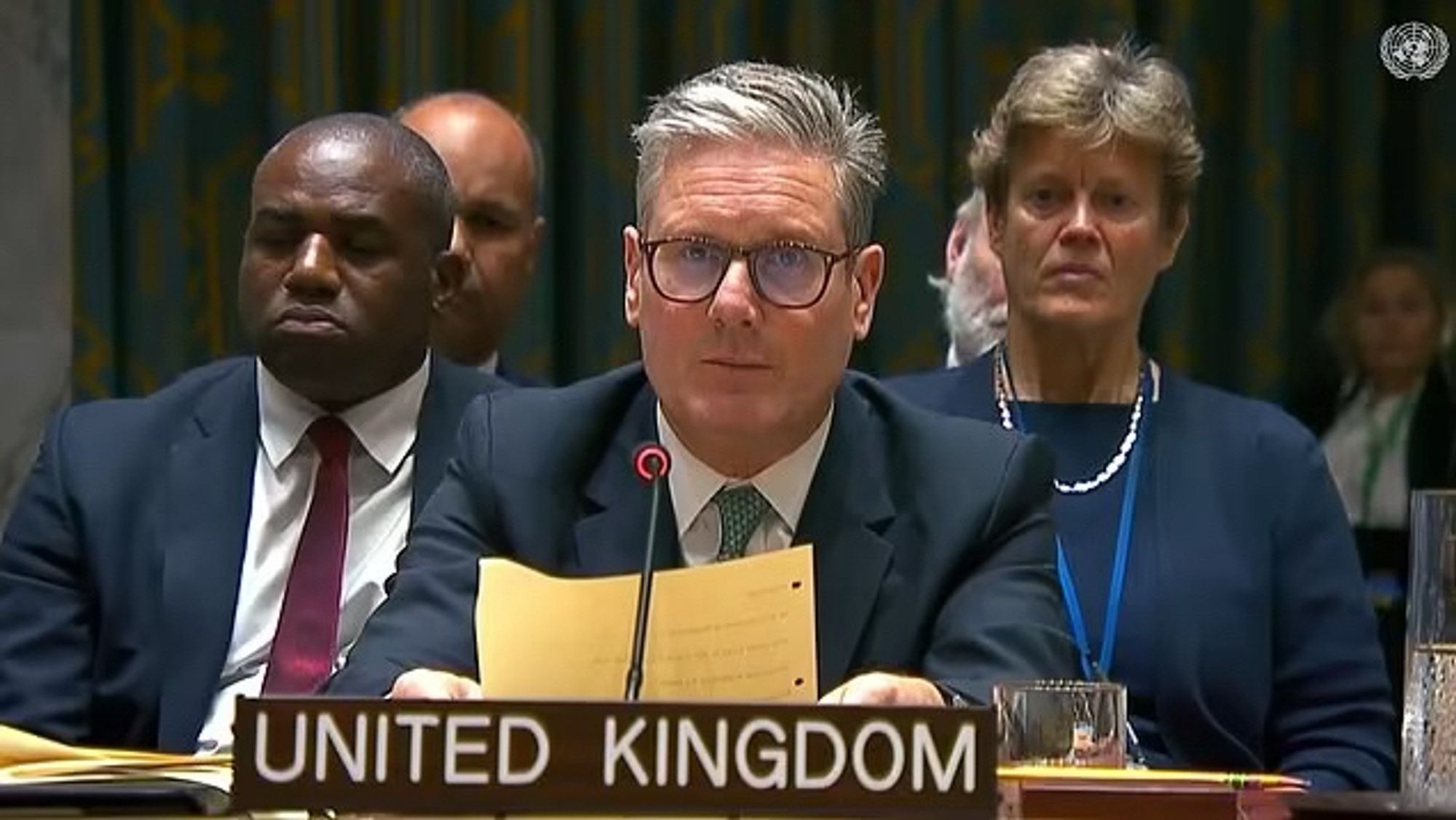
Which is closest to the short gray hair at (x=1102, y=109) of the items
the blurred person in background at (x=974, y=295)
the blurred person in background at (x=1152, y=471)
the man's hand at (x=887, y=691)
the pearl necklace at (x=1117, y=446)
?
the blurred person in background at (x=1152, y=471)

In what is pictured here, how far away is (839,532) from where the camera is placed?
2160 millimetres

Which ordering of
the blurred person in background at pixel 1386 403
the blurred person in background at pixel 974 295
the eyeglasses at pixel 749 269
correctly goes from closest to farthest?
the eyeglasses at pixel 749 269, the blurred person in background at pixel 974 295, the blurred person in background at pixel 1386 403

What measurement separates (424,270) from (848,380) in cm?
59

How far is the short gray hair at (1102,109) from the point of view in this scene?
277cm

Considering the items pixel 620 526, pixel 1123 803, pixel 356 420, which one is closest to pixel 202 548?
pixel 356 420

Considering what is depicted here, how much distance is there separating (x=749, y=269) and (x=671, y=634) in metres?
0.43

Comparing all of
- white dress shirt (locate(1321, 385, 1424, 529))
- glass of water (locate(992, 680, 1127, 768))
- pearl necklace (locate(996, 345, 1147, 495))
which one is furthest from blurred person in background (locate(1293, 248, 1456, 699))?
glass of water (locate(992, 680, 1127, 768))

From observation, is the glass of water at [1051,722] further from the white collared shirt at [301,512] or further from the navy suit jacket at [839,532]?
the white collared shirt at [301,512]

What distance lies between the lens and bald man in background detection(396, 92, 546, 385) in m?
3.37

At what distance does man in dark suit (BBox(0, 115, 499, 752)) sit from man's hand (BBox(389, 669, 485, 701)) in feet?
2.01

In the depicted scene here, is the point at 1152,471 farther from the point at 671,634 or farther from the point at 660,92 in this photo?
the point at 660,92

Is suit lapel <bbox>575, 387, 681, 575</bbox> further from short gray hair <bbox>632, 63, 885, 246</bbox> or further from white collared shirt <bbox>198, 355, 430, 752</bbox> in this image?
white collared shirt <bbox>198, 355, 430, 752</bbox>

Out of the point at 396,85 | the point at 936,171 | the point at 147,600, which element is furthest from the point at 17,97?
the point at 147,600

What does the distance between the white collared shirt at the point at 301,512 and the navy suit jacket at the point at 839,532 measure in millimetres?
350
